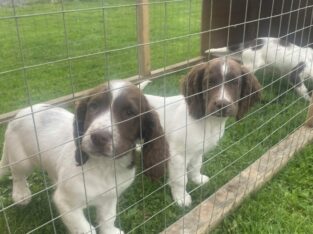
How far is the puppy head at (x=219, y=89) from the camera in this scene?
8.82 ft

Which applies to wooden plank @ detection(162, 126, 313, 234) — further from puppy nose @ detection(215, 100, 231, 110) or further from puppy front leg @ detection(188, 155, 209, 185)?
puppy nose @ detection(215, 100, 231, 110)

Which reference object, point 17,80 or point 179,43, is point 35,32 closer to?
point 17,80

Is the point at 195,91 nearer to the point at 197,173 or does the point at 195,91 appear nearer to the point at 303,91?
the point at 197,173

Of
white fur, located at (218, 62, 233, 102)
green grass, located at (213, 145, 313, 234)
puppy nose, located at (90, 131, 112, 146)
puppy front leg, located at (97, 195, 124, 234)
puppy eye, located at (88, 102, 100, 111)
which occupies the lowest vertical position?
green grass, located at (213, 145, 313, 234)

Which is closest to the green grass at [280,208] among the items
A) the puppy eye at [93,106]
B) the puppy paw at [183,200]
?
the puppy paw at [183,200]

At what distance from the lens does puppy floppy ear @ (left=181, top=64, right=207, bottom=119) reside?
9.29ft

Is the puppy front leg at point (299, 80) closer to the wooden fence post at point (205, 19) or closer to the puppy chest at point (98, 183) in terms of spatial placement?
the wooden fence post at point (205, 19)

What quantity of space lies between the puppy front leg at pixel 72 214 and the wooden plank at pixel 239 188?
1.74ft

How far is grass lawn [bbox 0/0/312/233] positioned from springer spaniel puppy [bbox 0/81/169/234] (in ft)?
0.45

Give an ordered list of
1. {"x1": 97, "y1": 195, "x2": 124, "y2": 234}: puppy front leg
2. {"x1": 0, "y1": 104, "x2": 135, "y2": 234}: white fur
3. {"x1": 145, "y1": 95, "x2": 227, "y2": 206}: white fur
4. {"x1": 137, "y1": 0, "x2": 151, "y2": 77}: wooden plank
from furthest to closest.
A: 1. {"x1": 137, "y1": 0, "x2": 151, "y2": 77}: wooden plank
2. {"x1": 145, "y1": 95, "x2": 227, "y2": 206}: white fur
3. {"x1": 97, "y1": 195, "x2": 124, "y2": 234}: puppy front leg
4. {"x1": 0, "y1": 104, "x2": 135, "y2": 234}: white fur

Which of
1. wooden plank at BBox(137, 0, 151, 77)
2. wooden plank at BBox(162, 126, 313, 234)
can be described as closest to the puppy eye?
wooden plank at BBox(162, 126, 313, 234)

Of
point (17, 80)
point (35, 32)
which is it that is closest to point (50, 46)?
point (35, 32)

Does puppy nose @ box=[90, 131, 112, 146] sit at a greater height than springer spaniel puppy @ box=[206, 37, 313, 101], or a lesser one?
greater

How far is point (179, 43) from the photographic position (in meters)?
6.82
